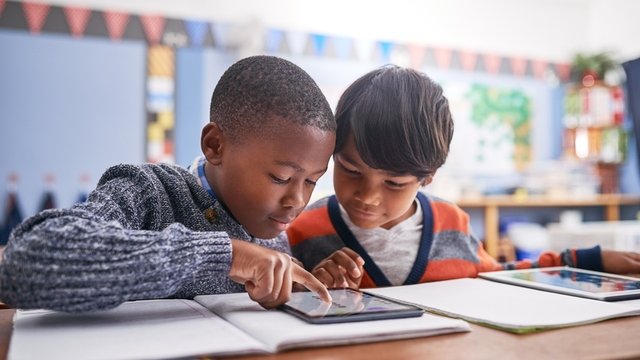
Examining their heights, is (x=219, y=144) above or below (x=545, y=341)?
above

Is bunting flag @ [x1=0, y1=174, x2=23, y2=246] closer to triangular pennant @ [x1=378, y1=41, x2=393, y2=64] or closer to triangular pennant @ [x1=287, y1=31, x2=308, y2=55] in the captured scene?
triangular pennant @ [x1=287, y1=31, x2=308, y2=55]

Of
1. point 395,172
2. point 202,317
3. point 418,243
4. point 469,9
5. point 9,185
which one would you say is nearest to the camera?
point 202,317

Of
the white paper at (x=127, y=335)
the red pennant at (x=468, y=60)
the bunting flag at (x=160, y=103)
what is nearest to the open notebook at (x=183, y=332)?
the white paper at (x=127, y=335)

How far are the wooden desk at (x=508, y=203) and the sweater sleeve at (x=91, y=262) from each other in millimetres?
3501

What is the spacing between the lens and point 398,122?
3.39 ft

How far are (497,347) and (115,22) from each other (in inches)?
135

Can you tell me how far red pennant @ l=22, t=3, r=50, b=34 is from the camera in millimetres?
3352

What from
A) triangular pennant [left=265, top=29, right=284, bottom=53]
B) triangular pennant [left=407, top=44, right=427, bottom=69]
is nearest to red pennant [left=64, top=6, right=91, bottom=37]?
triangular pennant [left=265, top=29, right=284, bottom=53]

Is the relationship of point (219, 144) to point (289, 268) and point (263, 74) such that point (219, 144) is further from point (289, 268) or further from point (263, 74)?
point (289, 268)

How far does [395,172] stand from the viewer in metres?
1.04

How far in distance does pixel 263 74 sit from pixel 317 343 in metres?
0.46

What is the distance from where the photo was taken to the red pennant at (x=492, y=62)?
4.66m

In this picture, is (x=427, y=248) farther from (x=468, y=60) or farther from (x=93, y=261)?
(x=468, y=60)

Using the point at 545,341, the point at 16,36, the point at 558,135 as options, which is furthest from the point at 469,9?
the point at 545,341
